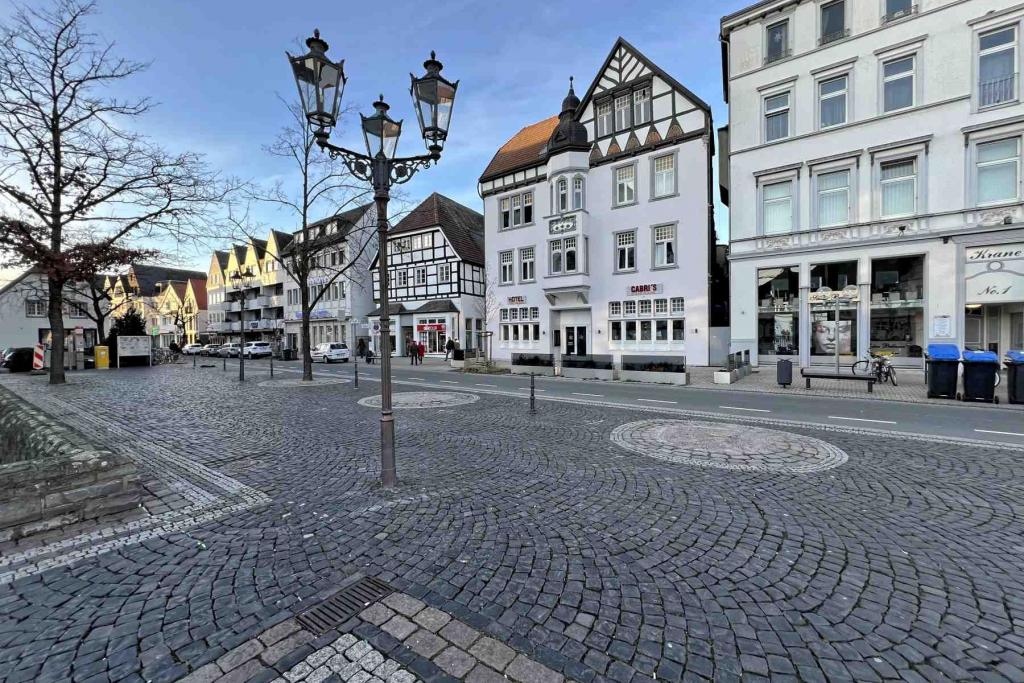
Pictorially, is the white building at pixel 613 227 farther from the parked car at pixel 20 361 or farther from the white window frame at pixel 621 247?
the parked car at pixel 20 361

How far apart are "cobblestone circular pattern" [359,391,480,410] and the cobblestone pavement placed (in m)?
4.61

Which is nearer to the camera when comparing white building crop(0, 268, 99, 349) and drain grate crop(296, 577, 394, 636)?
drain grate crop(296, 577, 394, 636)

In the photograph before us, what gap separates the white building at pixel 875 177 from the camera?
15586 millimetres

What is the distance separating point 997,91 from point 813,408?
15361 millimetres

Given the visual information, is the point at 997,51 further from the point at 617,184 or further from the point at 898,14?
the point at 617,184

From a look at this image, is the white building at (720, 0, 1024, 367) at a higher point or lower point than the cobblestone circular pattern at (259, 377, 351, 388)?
higher

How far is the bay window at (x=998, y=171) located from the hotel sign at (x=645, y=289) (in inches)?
468

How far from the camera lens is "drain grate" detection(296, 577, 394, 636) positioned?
2.63 m

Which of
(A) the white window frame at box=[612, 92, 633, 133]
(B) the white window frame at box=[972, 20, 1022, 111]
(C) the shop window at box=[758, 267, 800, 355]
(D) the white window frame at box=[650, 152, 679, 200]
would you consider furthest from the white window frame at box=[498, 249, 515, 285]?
(B) the white window frame at box=[972, 20, 1022, 111]

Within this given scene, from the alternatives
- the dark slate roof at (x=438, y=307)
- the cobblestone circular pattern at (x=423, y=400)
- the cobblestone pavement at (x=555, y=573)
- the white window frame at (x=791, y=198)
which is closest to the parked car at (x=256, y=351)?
the dark slate roof at (x=438, y=307)

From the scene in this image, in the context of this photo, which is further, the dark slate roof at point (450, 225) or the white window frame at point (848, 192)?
the dark slate roof at point (450, 225)

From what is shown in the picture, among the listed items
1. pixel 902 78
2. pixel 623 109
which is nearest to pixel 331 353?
pixel 623 109

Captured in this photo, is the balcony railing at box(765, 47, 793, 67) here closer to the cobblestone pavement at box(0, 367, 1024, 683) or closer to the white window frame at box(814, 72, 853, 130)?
the white window frame at box(814, 72, 853, 130)

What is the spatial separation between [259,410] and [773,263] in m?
20.2
